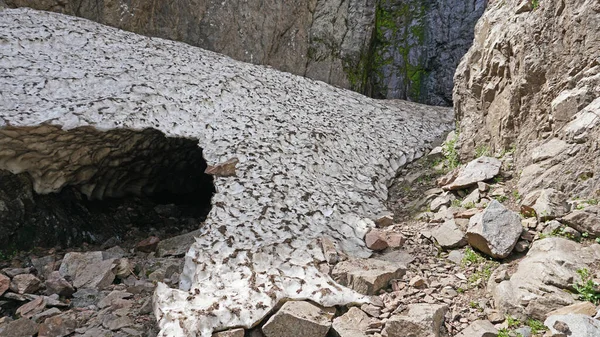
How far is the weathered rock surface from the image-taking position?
480 centimetres

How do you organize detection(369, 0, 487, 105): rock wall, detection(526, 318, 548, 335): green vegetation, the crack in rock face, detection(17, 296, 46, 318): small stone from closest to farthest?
detection(526, 318, 548, 335): green vegetation, the crack in rock face, detection(17, 296, 46, 318): small stone, detection(369, 0, 487, 105): rock wall

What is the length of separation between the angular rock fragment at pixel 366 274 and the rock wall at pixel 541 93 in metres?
2.55

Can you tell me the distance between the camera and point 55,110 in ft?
27.4

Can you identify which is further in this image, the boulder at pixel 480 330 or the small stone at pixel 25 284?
the small stone at pixel 25 284

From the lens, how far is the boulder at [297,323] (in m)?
5.43

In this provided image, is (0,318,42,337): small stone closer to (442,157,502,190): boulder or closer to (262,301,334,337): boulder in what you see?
(262,301,334,337): boulder

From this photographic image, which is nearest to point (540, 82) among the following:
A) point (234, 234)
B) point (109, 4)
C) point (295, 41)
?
point (234, 234)

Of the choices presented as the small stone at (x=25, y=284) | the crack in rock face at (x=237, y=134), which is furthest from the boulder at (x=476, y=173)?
the small stone at (x=25, y=284)

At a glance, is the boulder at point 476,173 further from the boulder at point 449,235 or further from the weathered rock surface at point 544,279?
the weathered rock surface at point 544,279

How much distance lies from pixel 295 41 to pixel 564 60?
10.8 m

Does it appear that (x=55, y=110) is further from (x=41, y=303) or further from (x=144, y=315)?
(x=144, y=315)

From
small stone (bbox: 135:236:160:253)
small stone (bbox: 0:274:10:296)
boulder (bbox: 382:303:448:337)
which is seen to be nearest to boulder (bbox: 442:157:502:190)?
boulder (bbox: 382:303:448:337)

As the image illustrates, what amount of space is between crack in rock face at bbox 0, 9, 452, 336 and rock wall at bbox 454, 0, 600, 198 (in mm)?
2510

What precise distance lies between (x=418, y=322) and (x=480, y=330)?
0.66 metres
